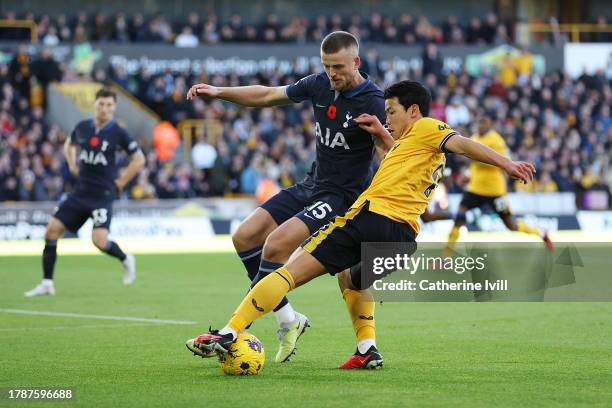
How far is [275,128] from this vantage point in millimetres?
32562

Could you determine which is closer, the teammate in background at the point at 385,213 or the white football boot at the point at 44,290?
Answer: the teammate in background at the point at 385,213

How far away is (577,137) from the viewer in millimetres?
34812

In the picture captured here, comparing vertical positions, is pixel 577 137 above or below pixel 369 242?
below

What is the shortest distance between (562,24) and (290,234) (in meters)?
38.8

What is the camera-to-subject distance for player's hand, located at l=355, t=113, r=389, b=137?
8648 millimetres

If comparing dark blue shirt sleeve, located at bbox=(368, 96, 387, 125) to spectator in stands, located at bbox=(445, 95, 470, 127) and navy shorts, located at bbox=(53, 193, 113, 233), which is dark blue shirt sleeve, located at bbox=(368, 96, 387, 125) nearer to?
navy shorts, located at bbox=(53, 193, 113, 233)

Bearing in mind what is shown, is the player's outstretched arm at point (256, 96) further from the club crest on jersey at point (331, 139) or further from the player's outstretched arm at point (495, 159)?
the player's outstretched arm at point (495, 159)

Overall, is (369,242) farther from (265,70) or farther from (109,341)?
(265,70)

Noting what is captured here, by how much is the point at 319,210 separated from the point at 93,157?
7.38m

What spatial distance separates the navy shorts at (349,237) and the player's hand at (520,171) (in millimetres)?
984

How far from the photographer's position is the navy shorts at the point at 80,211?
52.0 ft

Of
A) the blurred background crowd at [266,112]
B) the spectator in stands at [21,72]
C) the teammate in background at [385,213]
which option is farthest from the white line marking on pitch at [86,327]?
the spectator in stands at [21,72]

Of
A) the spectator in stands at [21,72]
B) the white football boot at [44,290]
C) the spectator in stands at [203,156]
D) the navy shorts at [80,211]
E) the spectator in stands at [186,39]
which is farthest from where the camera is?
the spectator in stands at [186,39]

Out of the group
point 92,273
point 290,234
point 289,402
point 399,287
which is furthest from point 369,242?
point 92,273
